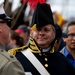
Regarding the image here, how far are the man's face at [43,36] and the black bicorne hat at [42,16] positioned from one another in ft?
0.22

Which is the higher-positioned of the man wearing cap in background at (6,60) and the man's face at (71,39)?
the man wearing cap in background at (6,60)

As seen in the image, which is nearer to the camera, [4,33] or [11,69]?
[11,69]

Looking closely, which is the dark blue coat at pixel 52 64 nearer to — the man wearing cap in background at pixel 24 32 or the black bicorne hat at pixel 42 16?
the black bicorne hat at pixel 42 16

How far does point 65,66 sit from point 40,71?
391 millimetres

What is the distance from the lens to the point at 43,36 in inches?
247

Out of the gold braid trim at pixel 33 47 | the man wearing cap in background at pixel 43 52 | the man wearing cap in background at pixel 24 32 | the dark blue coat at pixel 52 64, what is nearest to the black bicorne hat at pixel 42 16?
the man wearing cap in background at pixel 43 52

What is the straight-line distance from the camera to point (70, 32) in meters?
7.59

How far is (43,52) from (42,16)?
0.49 metres

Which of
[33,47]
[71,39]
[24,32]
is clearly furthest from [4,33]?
[24,32]

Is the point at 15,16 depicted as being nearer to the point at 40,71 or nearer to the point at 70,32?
the point at 70,32

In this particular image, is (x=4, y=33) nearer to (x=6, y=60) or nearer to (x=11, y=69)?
(x=6, y=60)

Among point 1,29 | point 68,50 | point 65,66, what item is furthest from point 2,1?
point 68,50

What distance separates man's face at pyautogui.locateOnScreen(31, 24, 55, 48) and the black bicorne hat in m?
0.07

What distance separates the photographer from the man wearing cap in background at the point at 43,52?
6.13 metres
